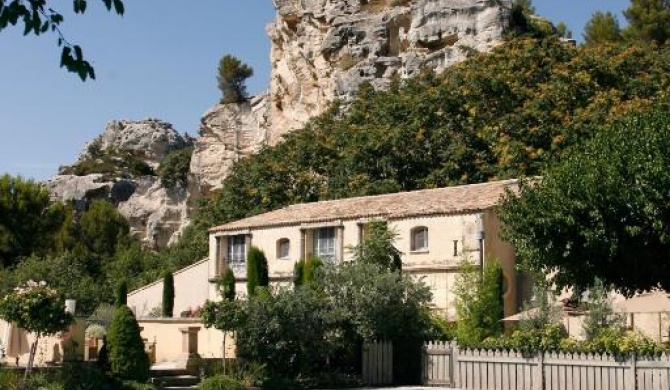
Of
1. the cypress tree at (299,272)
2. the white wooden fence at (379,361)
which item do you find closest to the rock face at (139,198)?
the cypress tree at (299,272)

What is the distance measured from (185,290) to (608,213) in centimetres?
2796

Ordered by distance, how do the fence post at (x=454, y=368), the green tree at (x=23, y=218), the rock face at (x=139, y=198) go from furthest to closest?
the rock face at (x=139, y=198) < the green tree at (x=23, y=218) < the fence post at (x=454, y=368)

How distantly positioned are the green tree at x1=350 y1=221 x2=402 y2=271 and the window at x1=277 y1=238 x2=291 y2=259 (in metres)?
6.93

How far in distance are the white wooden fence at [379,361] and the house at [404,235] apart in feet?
14.3

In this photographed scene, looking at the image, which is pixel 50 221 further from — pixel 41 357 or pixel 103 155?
pixel 41 357

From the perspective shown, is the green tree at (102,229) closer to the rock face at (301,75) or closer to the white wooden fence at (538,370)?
the rock face at (301,75)

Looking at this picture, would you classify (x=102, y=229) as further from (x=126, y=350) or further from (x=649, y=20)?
(x=126, y=350)

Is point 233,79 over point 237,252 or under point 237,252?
over

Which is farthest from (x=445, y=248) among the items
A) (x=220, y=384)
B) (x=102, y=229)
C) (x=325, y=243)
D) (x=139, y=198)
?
(x=139, y=198)

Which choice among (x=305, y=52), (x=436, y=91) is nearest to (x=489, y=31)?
(x=436, y=91)

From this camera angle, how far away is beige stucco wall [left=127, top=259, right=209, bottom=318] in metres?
47.7

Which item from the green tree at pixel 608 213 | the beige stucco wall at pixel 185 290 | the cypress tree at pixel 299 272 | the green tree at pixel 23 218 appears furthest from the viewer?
the green tree at pixel 23 218

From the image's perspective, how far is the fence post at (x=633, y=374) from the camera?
75.9 feet

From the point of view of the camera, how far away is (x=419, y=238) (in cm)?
3719
